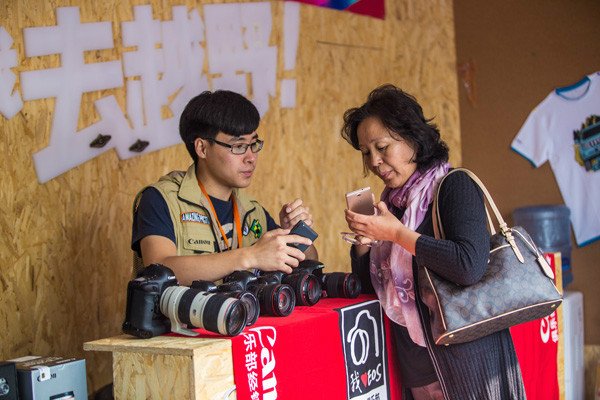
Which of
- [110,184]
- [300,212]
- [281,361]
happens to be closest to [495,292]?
[281,361]

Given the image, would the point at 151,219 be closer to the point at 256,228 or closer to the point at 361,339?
the point at 256,228

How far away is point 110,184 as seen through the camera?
3.10 meters

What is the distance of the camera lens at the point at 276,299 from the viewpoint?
1.72m

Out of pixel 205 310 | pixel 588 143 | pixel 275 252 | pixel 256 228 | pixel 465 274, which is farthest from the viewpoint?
pixel 588 143

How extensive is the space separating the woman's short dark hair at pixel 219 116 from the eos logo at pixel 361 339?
822mm

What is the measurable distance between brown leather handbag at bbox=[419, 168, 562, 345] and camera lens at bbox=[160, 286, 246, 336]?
564 mm

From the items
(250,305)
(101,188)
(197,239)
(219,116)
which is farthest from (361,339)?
(101,188)

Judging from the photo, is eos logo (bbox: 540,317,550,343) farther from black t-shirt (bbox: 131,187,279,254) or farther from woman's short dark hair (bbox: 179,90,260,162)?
black t-shirt (bbox: 131,187,279,254)

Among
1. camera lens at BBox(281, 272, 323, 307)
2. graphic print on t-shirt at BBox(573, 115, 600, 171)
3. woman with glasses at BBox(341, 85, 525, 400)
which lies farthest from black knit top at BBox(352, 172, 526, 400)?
graphic print on t-shirt at BBox(573, 115, 600, 171)

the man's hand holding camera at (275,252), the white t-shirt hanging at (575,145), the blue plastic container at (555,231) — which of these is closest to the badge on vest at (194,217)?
the man's hand holding camera at (275,252)

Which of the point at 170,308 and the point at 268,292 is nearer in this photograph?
the point at 170,308

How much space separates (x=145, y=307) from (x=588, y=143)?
12.0 feet

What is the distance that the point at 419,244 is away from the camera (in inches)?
67.3

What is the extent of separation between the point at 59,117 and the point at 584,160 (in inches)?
134
